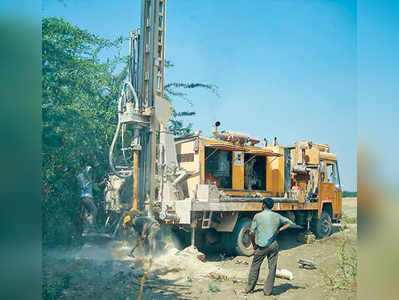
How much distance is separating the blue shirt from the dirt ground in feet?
3.00

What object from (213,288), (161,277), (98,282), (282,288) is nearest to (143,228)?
(161,277)

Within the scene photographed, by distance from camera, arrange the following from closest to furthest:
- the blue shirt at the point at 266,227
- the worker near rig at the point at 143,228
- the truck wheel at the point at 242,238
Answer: the blue shirt at the point at 266,227, the worker near rig at the point at 143,228, the truck wheel at the point at 242,238

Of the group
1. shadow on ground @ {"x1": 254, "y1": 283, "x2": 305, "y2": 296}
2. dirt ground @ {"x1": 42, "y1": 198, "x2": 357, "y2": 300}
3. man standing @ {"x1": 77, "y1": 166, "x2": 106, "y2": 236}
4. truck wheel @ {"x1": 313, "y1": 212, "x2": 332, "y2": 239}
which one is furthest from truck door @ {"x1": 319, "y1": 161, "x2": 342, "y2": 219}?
man standing @ {"x1": 77, "y1": 166, "x2": 106, "y2": 236}

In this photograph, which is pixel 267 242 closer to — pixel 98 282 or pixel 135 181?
pixel 98 282

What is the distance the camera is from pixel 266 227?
562cm

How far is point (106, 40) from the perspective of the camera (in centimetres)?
1017

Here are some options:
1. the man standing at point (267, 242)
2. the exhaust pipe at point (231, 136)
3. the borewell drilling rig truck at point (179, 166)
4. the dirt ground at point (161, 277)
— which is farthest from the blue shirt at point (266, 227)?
the exhaust pipe at point (231, 136)

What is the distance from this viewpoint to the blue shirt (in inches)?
221

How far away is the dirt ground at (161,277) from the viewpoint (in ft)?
17.9

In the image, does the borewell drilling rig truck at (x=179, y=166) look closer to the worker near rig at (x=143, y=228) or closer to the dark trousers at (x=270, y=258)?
the worker near rig at (x=143, y=228)

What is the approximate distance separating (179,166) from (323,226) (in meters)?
5.58
